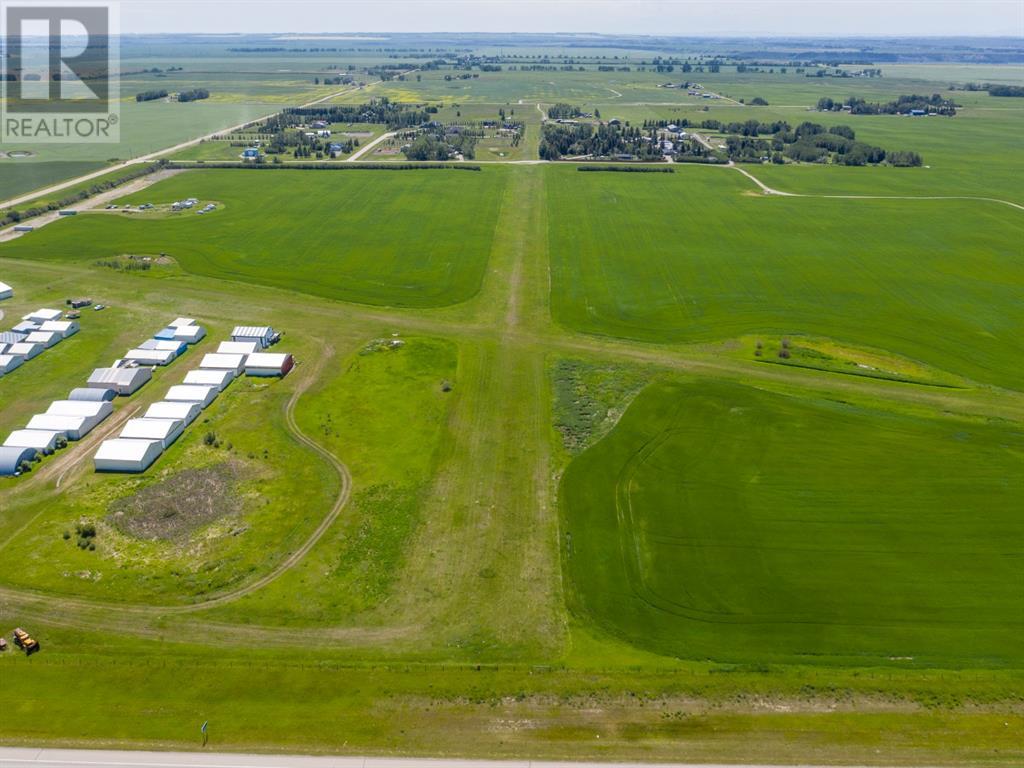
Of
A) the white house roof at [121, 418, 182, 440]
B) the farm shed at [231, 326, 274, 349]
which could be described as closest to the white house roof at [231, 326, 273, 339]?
the farm shed at [231, 326, 274, 349]

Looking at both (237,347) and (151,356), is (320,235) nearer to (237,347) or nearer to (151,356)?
(237,347)

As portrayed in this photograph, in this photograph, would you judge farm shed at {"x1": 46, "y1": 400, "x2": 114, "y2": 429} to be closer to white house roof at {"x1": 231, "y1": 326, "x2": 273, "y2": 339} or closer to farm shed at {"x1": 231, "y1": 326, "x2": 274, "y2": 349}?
farm shed at {"x1": 231, "y1": 326, "x2": 274, "y2": 349}

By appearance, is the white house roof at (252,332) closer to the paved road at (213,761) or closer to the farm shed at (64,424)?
the farm shed at (64,424)

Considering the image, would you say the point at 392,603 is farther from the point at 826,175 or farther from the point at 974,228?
the point at 826,175

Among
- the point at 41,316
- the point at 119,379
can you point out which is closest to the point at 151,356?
the point at 119,379

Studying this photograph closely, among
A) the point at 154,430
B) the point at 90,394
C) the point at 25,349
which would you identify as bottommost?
the point at 154,430

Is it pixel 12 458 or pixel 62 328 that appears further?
pixel 62 328

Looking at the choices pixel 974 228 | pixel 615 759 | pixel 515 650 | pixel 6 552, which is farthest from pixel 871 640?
pixel 974 228
